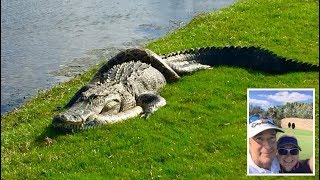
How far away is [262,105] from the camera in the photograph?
5629 millimetres

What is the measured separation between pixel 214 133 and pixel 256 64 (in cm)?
380

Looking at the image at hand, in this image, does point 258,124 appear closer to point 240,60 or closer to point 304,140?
point 304,140

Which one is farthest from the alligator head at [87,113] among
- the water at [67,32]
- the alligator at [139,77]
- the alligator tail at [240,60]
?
the water at [67,32]

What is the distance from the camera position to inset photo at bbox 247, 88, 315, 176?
5239mm

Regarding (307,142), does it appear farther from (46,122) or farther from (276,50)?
(276,50)

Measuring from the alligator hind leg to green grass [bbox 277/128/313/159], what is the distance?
451 cm

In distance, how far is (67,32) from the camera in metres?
Answer: 18.5

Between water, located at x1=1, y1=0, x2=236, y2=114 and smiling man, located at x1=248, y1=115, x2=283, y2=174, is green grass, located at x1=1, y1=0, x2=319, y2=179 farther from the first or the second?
water, located at x1=1, y1=0, x2=236, y2=114

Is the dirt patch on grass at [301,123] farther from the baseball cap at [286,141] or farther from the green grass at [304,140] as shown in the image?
the baseball cap at [286,141]

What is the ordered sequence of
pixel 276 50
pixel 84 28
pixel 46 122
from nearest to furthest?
pixel 46 122 → pixel 276 50 → pixel 84 28

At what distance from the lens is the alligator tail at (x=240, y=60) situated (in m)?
11.3

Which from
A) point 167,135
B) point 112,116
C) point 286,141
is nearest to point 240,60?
point 112,116

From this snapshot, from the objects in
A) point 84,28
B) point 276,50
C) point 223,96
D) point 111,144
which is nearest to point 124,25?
point 84,28

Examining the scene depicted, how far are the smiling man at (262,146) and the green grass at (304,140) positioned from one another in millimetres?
129
